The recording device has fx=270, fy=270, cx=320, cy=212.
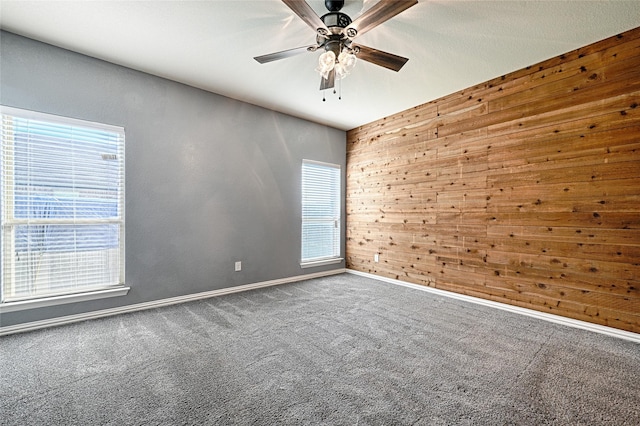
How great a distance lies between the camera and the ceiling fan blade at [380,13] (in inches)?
65.3

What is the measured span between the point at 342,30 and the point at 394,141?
2.61 m

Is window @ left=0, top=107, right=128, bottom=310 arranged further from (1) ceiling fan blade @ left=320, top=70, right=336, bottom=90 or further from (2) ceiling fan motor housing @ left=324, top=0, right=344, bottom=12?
(2) ceiling fan motor housing @ left=324, top=0, right=344, bottom=12

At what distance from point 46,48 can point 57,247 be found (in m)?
1.92

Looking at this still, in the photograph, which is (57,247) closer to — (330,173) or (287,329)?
(287,329)

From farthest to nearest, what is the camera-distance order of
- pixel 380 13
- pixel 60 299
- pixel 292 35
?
pixel 60 299 < pixel 292 35 < pixel 380 13

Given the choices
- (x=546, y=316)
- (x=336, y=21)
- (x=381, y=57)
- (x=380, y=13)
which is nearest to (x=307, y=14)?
(x=336, y=21)

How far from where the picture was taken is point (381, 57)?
218cm

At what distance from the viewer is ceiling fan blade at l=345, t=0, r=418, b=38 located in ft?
5.44

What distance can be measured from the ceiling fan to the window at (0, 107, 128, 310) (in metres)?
2.13

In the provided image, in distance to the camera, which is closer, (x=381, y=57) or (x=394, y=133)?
(x=381, y=57)

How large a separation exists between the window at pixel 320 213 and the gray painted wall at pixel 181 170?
0.67 ft

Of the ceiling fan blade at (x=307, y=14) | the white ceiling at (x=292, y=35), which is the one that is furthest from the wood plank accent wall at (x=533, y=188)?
the ceiling fan blade at (x=307, y=14)

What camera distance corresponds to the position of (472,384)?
1765 millimetres

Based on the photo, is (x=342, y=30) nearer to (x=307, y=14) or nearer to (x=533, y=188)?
(x=307, y=14)
